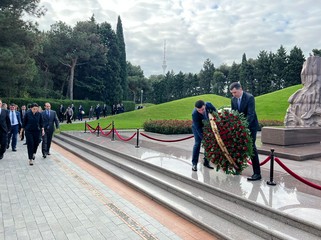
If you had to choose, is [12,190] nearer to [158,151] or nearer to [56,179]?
[56,179]

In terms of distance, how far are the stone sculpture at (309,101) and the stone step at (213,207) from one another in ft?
26.8

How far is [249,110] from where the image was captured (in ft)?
18.5

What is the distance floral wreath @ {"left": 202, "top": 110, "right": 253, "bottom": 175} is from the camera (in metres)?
5.47

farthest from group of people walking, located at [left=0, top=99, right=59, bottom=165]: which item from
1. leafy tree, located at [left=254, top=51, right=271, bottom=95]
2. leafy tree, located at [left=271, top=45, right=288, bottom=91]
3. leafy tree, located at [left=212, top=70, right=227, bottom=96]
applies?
leafy tree, located at [left=212, top=70, right=227, bottom=96]

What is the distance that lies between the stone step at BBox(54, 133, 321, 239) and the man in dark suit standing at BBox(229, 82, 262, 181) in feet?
3.87

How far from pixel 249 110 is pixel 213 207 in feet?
7.38

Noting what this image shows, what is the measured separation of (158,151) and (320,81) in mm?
8427

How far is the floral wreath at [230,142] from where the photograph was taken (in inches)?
215

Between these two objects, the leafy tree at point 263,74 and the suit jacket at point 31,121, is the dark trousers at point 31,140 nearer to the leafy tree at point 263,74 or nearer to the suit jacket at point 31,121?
the suit jacket at point 31,121

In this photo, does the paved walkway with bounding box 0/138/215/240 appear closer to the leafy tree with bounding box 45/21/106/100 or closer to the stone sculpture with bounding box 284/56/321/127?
the stone sculpture with bounding box 284/56/321/127

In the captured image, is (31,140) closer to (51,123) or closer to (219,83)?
(51,123)

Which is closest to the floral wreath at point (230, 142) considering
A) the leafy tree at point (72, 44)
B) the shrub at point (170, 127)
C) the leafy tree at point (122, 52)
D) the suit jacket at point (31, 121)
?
the suit jacket at point (31, 121)

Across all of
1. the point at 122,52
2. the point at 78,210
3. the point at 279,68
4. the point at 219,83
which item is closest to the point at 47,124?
the point at 78,210

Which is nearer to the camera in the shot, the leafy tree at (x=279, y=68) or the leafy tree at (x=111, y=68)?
the leafy tree at (x=111, y=68)
